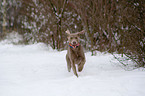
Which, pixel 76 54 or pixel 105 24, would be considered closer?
pixel 76 54

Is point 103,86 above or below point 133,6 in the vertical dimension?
below

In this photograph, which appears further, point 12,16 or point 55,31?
point 12,16

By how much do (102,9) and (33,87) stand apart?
5.91 metres

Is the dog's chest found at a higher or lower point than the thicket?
lower

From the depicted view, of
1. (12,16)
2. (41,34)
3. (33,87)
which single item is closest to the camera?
(33,87)

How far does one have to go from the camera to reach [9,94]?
2943 millimetres

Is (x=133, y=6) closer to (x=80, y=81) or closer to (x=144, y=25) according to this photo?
(x=144, y=25)

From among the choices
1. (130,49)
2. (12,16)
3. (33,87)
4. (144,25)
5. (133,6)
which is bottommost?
(33,87)

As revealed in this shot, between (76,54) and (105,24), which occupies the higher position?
(105,24)

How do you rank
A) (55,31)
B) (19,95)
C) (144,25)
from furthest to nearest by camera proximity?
(55,31), (144,25), (19,95)

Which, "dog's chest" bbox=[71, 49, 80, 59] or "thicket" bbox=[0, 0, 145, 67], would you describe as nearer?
"thicket" bbox=[0, 0, 145, 67]

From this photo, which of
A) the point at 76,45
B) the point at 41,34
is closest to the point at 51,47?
the point at 41,34

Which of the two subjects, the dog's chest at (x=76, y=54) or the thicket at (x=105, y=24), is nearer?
the thicket at (x=105, y=24)

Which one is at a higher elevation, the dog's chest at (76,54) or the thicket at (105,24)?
the thicket at (105,24)
